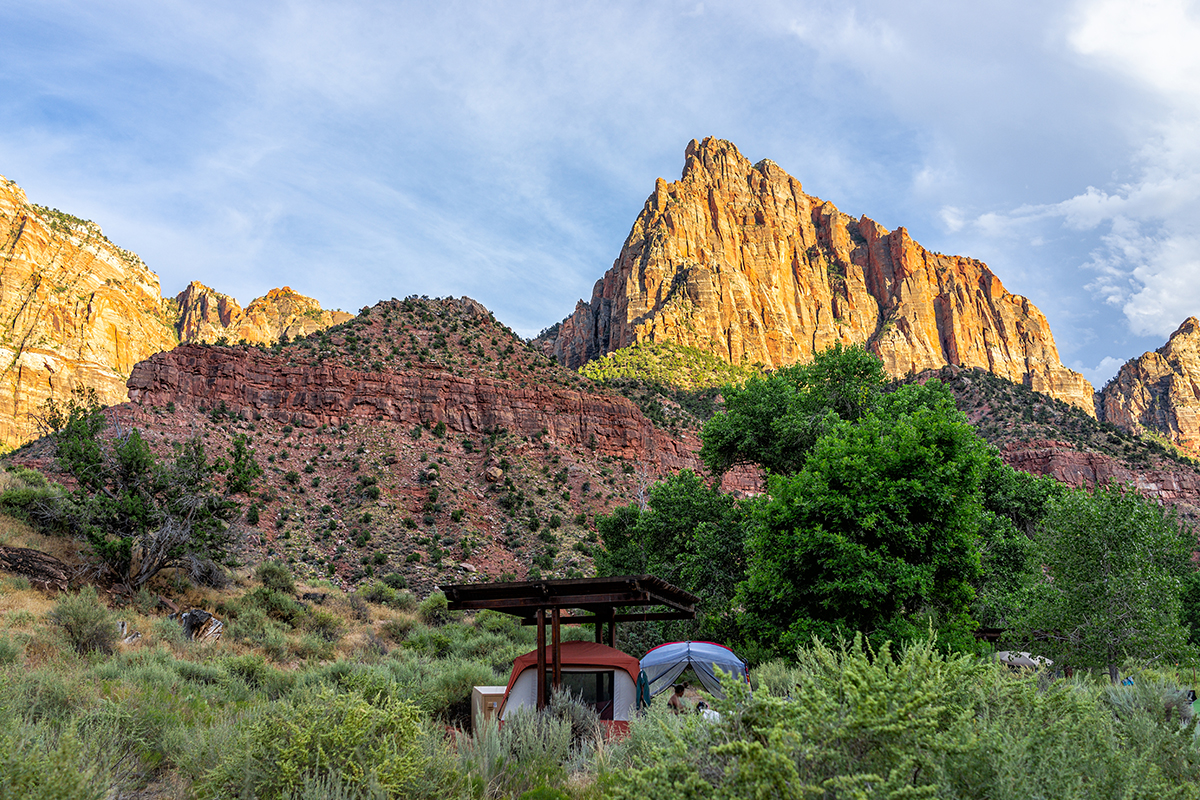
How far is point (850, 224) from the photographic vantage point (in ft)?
514

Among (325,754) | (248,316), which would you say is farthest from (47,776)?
(248,316)

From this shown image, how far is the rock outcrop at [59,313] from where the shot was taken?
3575 inches

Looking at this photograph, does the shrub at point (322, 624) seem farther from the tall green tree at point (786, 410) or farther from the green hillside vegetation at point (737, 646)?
the tall green tree at point (786, 410)

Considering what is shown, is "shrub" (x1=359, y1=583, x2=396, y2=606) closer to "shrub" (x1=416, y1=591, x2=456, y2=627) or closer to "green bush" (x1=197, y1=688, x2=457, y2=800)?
"shrub" (x1=416, y1=591, x2=456, y2=627)

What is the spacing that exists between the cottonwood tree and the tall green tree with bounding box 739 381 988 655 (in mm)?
16596

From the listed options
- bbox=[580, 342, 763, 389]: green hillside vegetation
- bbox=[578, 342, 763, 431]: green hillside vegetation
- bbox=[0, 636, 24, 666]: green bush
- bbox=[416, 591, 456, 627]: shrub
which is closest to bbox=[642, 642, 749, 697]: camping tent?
bbox=[0, 636, 24, 666]: green bush

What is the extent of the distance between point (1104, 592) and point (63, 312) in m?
129

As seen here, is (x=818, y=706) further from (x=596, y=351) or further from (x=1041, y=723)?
(x=596, y=351)

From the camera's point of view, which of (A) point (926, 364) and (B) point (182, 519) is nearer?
(B) point (182, 519)

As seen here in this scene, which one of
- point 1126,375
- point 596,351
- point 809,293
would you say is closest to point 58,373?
point 596,351

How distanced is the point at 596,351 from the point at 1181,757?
Answer: 11639 centimetres

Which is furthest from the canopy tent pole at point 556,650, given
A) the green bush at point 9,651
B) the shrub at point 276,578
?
Result: the shrub at point 276,578

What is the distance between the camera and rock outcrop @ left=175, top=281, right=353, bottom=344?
14675 centimetres

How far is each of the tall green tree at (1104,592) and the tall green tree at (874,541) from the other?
81.2 inches
